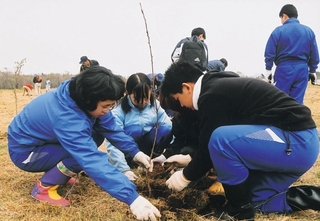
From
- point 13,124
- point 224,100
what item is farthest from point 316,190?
point 13,124

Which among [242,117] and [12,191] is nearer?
[242,117]

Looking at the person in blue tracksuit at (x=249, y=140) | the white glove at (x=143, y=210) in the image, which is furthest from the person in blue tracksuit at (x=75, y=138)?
the person in blue tracksuit at (x=249, y=140)

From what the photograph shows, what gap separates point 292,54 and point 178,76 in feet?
10.00

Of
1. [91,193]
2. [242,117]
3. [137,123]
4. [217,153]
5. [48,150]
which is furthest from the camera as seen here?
[137,123]

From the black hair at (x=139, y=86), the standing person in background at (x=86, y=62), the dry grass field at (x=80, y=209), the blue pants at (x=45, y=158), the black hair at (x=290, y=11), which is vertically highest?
the black hair at (x=290, y=11)

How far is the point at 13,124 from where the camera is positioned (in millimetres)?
2533

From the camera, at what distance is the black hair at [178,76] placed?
2.29m

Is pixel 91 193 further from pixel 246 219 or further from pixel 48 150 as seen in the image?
pixel 246 219

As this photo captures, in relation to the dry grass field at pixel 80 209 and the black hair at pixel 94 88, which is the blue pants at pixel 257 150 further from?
the black hair at pixel 94 88

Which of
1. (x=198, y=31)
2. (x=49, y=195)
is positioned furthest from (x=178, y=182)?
(x=198, y=31)

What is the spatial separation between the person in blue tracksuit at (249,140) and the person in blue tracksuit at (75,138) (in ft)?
1.49

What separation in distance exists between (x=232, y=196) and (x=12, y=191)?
1.71 metres

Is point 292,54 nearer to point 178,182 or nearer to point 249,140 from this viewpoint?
point 249,140

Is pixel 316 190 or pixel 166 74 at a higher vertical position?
pixel 166 74
